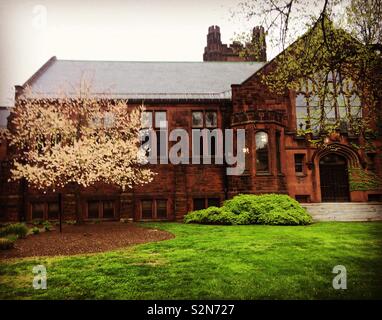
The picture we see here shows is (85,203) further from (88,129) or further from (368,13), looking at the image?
(368,13)

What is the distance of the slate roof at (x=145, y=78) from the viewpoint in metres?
19.4

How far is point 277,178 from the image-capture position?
17.3 metres

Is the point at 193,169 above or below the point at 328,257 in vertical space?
above

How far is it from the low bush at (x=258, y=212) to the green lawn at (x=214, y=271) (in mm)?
3738

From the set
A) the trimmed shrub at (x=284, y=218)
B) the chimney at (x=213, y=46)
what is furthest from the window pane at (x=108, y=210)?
the chimney at (x=213, y=46)

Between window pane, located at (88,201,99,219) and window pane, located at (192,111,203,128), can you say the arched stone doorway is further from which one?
window pane, located at (88,201,99,219)

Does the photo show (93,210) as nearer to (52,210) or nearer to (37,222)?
(52,210)

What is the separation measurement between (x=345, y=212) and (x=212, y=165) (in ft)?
24.2

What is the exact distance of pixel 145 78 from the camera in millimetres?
21297

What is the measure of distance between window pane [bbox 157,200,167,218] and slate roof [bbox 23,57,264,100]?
6153 millimetres

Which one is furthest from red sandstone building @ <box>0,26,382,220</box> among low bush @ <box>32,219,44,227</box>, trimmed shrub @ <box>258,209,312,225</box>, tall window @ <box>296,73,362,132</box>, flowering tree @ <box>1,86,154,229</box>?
flowering tree @ <box>1,86,154,229</box>

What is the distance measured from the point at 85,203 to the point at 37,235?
618 cm
